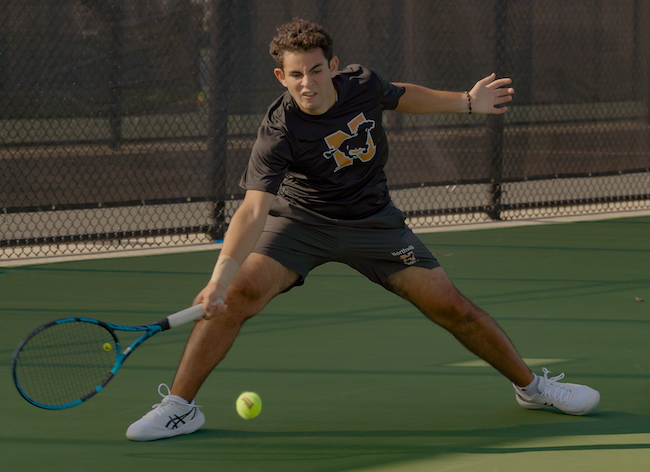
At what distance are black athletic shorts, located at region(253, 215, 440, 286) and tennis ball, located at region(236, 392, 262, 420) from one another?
464 millimetres

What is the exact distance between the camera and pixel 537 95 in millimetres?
8828

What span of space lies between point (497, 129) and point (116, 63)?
11.0ft

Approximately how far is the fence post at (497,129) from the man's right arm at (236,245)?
5.50 m

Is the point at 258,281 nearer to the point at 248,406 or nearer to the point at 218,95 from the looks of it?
the point at 248,406

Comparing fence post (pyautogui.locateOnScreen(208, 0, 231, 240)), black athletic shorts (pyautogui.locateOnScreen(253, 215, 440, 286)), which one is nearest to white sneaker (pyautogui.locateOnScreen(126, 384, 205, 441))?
black athletic shorts (pyautogui.locateOnScreen(253, 215, 440, 286))

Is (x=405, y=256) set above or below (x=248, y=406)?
above

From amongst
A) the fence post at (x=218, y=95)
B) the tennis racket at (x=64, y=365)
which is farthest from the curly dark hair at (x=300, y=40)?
the fence post at (x=218, y=95)

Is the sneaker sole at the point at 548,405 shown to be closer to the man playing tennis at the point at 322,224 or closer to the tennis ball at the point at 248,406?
the man playing tennis at the point at 322,224

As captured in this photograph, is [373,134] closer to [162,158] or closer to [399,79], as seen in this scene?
[162,158]

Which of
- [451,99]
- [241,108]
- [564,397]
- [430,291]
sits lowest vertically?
[564,397]

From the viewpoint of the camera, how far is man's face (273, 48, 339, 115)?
11.3 feet

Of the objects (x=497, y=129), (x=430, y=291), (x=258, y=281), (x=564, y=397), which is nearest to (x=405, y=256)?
(x=430, y=291)

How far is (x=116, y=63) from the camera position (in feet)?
23.2

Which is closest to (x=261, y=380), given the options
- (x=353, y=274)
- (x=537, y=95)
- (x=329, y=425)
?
(x=329, y=425)
